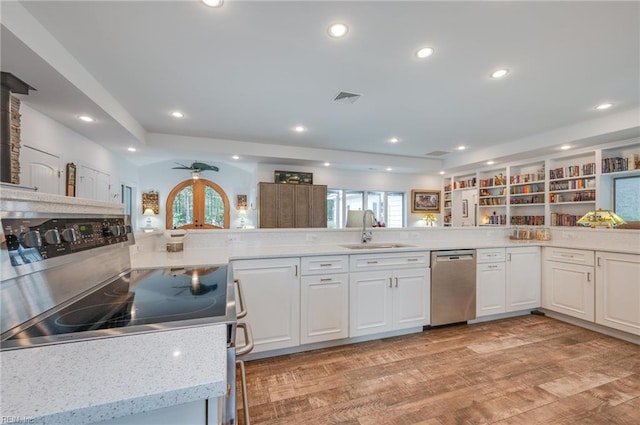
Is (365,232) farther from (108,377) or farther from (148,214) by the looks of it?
(148,214)

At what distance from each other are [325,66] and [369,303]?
7.28 feet

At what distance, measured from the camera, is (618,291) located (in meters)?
2.88

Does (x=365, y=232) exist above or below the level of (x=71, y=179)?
below

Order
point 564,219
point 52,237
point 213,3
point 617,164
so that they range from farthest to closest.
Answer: point 564,219, point 617,164, point 213,3, point 52,237

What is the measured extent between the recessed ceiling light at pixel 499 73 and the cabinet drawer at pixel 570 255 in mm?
2269

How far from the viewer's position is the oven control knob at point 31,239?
0.83m

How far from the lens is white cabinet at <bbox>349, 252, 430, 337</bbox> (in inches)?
108

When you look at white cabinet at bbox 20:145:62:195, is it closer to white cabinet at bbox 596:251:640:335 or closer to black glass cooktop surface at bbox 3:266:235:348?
black glass cooktop surface at bbox 3:266:235:348

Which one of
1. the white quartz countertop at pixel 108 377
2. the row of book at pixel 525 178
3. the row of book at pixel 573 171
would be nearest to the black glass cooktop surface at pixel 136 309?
the white quartz countertop at pixel 108 377

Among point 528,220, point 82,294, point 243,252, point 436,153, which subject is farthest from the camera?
point 436,153

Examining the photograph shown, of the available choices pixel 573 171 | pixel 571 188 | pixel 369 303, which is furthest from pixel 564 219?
pixel 369 303

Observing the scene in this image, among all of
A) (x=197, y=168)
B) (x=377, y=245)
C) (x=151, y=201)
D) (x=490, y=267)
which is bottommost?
(x=490, y=267)

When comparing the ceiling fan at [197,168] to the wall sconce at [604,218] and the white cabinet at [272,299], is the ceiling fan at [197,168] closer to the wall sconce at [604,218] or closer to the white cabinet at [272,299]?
the white cabinet at [272,299]

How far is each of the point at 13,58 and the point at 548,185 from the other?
6.53m
